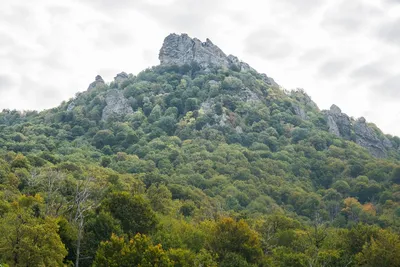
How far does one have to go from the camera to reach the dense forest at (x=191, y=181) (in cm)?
4691

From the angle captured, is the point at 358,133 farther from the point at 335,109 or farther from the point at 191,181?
the point at 191,181

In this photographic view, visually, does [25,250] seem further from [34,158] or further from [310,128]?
[310,128]

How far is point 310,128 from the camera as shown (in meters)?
156

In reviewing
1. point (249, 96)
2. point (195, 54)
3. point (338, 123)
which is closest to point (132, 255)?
point (249, 96)

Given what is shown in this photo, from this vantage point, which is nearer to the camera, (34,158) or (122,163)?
(34,158)

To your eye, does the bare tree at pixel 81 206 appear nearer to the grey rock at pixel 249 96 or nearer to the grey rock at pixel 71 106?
the grey rock at pixel 249 96

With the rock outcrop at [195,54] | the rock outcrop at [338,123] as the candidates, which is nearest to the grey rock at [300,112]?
the rock outcrop at [338,123]

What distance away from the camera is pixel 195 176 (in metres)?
105

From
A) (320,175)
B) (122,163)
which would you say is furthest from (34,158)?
(320,175)

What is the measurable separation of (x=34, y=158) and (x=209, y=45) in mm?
114623

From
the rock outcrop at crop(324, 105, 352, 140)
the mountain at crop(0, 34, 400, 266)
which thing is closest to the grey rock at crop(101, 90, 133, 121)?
the mountain at crop(0, 34, 400, 266)

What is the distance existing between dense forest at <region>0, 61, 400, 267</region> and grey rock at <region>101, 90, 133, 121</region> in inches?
26.0

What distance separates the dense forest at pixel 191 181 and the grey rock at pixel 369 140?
3.16 meters

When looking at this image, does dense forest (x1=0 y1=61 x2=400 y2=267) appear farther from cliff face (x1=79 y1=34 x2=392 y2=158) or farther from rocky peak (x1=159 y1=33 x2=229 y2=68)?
rocky peak (x1=159 y1=33 x2=229 y2=68)
